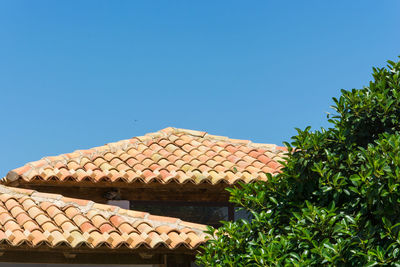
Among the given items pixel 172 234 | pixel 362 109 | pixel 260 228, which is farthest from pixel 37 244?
pixel 362 109

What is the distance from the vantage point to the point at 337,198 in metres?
5.79

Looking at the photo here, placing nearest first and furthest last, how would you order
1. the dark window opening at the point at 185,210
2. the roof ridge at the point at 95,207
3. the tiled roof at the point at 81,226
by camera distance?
the tiled roof at the point at 81,226
the roof ridge at the point at 95,207
the dark window opening at the point at 185,210

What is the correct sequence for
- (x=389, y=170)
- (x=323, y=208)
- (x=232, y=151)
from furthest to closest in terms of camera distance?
1. (x=232, y=151)
2. (x=323, y=208)
3. (x=389, y=170)

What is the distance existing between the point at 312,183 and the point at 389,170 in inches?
42.8

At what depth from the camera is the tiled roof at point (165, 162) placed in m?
11.2

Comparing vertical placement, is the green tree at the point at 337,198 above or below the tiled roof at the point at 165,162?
below

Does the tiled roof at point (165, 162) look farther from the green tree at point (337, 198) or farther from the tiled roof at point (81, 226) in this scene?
the green tree at point (337, 198)

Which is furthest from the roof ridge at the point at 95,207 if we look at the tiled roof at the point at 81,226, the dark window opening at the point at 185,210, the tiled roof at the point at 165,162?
the dark window opening at the point at 185,210

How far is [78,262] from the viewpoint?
9.35 metres

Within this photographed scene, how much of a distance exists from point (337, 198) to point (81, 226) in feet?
16.2

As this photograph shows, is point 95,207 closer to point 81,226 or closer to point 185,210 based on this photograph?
point 81,226

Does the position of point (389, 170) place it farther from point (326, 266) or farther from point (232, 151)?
point (232, 151)

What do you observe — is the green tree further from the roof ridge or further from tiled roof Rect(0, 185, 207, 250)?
the roof ridge

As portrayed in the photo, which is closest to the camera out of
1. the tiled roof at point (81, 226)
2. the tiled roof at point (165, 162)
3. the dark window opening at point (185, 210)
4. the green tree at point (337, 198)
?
the green tree at point (337, 198)
